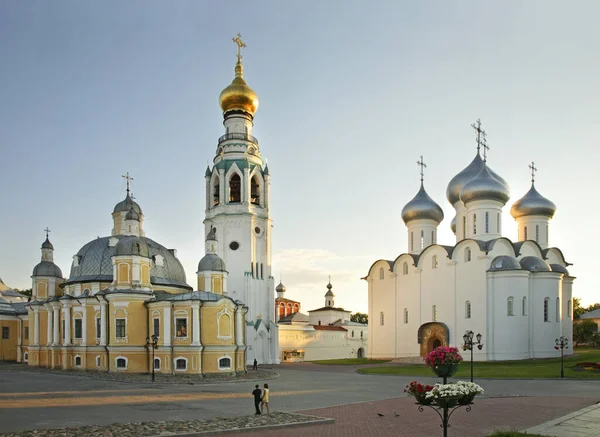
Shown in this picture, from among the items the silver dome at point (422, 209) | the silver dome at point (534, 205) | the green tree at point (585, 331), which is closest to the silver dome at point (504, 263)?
the silver dome at point (534, 205)

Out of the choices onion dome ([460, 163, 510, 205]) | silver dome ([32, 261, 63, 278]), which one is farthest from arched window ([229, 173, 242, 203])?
onion dome ([460, 163, 510, 205])

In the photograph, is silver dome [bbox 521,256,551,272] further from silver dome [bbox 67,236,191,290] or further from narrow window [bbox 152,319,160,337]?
narrow window [bbox 152,319,160,337]

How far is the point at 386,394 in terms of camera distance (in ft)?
81.8

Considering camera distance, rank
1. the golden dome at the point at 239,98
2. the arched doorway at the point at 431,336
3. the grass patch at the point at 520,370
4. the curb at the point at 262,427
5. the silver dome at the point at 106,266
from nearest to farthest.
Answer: the curb at the point at 262,427 < the grass patch at the point at 520,370 < the silver dome at the point at 106,266 < the arched doorway at the point at 431,336 < the golden dome at the point at 239,98

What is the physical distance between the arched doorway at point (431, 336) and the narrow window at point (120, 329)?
78.5 feet

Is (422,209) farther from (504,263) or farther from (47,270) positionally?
(47,270)

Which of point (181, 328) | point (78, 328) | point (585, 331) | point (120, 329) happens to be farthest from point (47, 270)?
point (585, 331)

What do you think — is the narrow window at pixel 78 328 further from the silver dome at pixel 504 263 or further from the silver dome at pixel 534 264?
the silver dome at pixel 534 264

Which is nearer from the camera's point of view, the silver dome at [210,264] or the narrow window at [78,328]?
the narrow window at [78,328]

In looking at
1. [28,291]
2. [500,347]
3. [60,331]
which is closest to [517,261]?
[500,347]

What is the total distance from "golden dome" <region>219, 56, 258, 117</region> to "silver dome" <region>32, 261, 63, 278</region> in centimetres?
2189

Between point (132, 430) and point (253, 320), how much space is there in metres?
39.6

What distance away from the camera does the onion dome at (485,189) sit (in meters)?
47.9

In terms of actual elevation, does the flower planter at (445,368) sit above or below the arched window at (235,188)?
below
